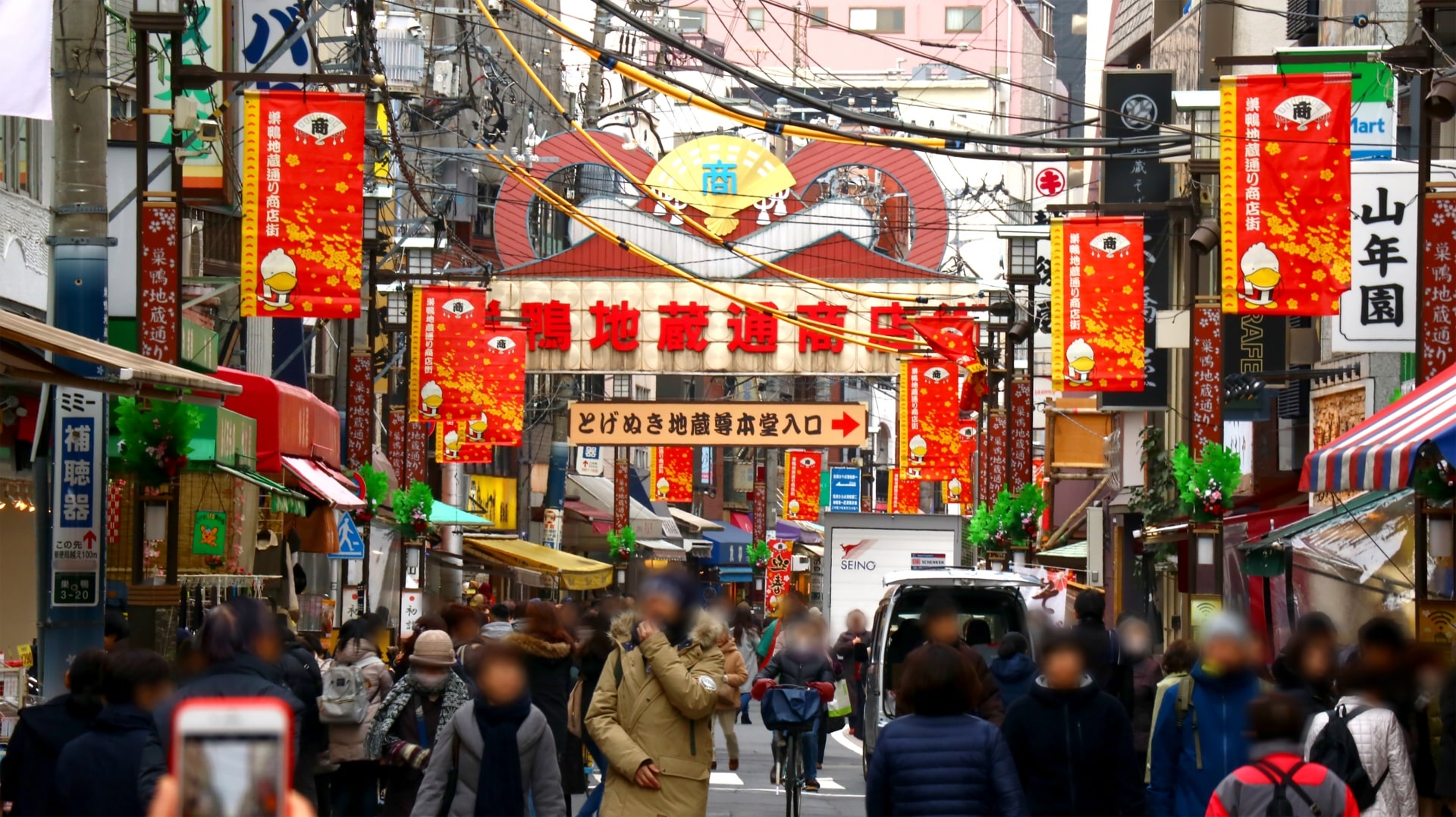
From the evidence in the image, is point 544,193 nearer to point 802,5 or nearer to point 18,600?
point 18,600

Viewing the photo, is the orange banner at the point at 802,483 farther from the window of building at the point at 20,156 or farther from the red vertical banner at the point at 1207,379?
the window of building at the point at 20,156

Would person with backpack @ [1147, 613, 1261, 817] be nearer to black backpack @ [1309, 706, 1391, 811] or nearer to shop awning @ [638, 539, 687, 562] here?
black backpack @ [1309, 706, 1391, 811]

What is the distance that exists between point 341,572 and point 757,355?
566 inches

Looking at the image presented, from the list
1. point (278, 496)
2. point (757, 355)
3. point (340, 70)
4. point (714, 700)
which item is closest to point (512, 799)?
point (714, 700)

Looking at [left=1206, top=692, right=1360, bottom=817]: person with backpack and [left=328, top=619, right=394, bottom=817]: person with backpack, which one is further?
[left=328, top=619, right=394, bottom=817]: person with backpack

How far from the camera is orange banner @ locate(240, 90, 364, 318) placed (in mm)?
18281

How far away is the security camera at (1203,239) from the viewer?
21000 millimetres

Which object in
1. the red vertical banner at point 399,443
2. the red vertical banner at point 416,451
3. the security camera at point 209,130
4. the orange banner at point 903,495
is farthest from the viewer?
the orange banner at point 903,495

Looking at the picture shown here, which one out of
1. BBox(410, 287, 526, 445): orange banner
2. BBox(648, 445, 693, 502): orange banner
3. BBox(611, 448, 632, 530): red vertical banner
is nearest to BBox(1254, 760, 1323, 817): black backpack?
BBox(410, 287, 526, 445): orange banner

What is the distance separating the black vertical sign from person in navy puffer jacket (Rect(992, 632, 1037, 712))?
14453 mm

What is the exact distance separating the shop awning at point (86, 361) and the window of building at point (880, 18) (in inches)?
3089

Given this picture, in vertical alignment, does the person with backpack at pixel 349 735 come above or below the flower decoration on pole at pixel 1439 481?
below

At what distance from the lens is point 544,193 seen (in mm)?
24594

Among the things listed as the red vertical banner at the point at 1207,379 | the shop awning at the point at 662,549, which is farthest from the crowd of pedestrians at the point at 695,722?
the shop awning at the point at 662,549
